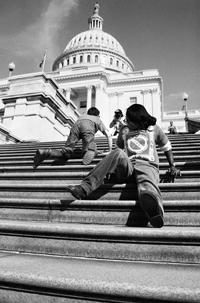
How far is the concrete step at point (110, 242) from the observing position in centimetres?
196

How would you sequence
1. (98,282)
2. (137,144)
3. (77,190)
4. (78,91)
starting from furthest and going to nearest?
(78,91), (137,144), (77,190), (98,282)

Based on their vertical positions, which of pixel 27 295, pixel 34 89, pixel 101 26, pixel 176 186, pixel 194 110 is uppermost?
pixel 101 26

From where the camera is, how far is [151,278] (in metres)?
1.52

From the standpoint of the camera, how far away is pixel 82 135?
499cm

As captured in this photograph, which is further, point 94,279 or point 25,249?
point 25,249

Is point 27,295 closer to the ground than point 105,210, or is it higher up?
closer to the ground

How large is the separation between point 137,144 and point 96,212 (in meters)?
1.02

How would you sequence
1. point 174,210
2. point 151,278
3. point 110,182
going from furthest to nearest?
1. point 110,182
2. point 174,210
3. point 151,278

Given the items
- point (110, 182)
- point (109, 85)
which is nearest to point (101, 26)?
point (109, 85)

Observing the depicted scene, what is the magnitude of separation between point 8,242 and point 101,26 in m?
97.2

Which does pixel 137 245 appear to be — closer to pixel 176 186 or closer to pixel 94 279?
pixel 94 279

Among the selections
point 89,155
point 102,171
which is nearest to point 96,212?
point 102,171

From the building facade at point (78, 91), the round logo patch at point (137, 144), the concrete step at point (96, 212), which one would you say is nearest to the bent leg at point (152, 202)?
the concrete step at point (96, 212)

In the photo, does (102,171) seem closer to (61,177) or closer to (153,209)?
(153,209)
